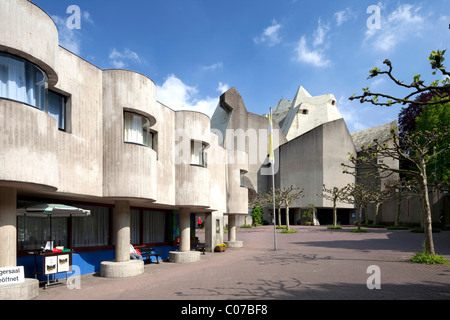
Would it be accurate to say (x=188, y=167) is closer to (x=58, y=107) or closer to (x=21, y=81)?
(x=58, y=107)

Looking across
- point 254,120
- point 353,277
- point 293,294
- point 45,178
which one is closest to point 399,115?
point 254,120

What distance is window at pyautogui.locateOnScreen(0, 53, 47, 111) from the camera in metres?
9.08

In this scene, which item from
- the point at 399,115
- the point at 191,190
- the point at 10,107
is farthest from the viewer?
the point at 399,115

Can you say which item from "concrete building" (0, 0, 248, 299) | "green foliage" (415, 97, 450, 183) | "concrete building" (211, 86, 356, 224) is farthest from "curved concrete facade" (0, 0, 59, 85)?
"concrete building" (211, 86, 356, 224)

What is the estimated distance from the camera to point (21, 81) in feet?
30.9

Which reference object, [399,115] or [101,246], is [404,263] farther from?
[399,115]

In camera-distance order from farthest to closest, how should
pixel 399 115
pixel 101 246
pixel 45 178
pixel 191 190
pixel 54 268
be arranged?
pixel 399 115, pixel 191 190, pixel 101 246, pixel 54 268, pixel 45 178

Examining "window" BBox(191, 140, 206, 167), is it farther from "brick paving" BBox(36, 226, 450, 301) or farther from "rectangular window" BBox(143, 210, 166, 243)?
"brick paving" BBox(36, 226, 450, 301)

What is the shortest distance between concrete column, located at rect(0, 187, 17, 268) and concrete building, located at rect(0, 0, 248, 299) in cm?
3

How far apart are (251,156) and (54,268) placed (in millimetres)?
61715

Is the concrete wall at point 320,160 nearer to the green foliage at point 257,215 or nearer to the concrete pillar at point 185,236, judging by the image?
the green foliage at point 257,215

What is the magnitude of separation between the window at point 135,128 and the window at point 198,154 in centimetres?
456

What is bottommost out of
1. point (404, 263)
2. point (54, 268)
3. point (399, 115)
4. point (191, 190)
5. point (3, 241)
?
point (404, 263)
